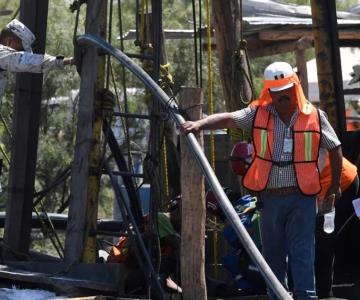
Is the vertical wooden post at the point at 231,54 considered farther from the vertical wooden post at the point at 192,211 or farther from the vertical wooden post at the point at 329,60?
the vertical wooden post at the point at 192,211

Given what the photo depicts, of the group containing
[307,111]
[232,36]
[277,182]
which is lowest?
[277,182]

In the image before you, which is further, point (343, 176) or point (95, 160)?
point (95, 160)

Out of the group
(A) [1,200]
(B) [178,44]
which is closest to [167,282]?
(A) [1,200]

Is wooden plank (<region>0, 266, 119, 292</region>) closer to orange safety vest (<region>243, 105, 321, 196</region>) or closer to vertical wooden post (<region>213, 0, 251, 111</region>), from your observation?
orange safety vest (<region>243, 105, 321, 196</region>)

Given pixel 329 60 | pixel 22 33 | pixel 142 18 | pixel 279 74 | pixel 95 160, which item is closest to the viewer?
pixel 279 74

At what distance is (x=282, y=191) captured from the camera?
6.58 meters

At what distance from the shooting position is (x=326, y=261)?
748cm

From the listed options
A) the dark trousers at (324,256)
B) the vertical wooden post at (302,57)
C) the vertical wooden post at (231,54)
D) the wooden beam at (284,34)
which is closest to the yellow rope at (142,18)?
the vertical wooden post at (231,54)

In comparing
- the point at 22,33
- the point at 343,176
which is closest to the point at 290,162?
the point at 343,176

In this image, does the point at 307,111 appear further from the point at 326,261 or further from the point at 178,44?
the point at 178,44

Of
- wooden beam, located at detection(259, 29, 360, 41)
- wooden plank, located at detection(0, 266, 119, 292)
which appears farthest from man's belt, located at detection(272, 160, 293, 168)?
wooden beam, located at detection(259, 29, 360, 41)

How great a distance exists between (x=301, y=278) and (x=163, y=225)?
1419 mm

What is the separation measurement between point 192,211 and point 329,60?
120 inches

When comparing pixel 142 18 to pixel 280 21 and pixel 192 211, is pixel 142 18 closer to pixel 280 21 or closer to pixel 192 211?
pixel 192 211
